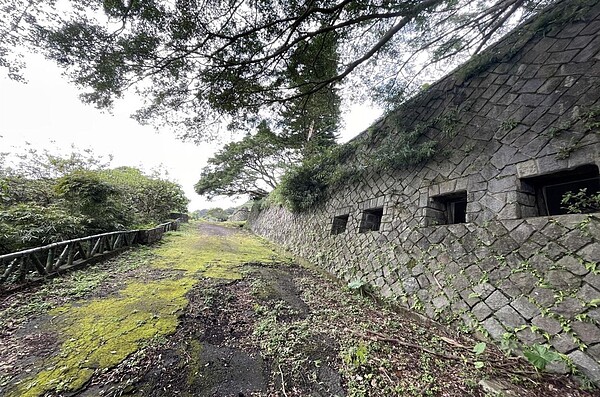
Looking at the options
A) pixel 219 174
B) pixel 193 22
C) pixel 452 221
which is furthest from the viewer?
pixel 219 174

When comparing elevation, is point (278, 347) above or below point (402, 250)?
below

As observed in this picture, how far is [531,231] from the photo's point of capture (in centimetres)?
262

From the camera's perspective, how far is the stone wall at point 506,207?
7.32 feet

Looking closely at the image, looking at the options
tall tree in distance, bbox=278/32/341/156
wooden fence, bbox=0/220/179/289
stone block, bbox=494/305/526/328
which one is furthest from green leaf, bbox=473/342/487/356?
wooden fence, bbox=0/220/179/289

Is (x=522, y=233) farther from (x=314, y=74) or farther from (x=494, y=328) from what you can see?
(x=314, y=74)

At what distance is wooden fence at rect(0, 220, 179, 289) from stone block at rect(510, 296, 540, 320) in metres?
6.72

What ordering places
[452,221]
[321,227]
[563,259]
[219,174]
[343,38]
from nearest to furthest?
1. [563,259]
2. [452,221]
3. [343,38]
4. [321,227]
5. [219,174]

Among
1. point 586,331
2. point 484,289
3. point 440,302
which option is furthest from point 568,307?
point 440,302

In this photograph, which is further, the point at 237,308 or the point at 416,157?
the point at 416,157

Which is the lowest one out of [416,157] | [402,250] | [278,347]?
[278,347]

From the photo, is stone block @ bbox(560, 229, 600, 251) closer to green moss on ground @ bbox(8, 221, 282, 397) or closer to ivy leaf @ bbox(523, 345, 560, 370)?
ivy leaf @ bbox(523, 345, 560, 370)

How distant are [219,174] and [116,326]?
13728 mm

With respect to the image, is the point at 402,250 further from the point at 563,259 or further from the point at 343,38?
the point at 343,38

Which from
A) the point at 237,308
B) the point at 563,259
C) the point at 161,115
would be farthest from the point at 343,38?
the point at 237,308
